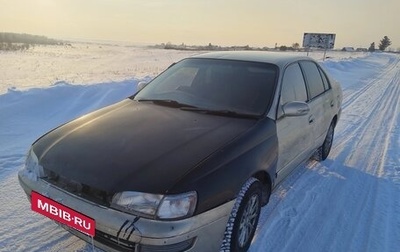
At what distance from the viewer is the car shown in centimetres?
200

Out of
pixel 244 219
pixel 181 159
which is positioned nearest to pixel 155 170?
pixel 181 159

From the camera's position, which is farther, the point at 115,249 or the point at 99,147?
the point at 99,147

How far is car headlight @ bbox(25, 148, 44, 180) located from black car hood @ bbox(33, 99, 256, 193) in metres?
0.05

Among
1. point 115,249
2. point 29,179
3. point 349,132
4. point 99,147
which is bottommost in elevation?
point 349,132

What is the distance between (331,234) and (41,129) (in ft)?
14.9

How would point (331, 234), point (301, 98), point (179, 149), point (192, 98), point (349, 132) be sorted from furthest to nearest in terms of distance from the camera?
1. point (349, 132)
2. point (301, 98)
3. point (192, 98)
4. point (331, 234)
5. point (179, 149)

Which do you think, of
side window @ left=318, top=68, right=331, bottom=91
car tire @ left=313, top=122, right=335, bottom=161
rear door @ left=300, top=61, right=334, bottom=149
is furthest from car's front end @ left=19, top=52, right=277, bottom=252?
car tire @ left=313, top=122, right=335, bottom=161

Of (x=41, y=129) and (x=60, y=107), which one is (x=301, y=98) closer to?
(x=41, y=129)

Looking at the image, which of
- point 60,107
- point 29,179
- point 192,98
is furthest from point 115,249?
point 60,107

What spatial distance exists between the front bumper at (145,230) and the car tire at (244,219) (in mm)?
156

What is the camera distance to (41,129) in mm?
5324

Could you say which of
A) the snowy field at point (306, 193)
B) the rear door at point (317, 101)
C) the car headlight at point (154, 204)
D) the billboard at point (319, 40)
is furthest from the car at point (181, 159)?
the billboard at point (319, 40)

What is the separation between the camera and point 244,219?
2582 millimetres

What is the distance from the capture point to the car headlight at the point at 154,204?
197cm
